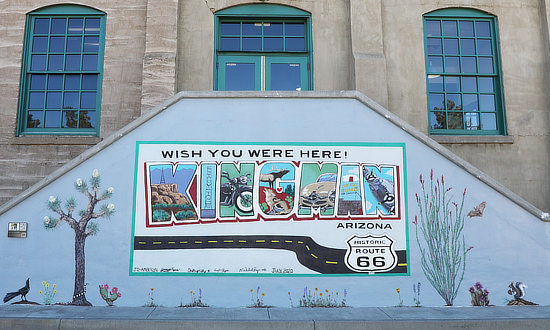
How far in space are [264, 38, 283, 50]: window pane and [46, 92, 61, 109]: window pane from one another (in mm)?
5116

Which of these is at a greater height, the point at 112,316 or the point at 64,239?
the point at 64,239

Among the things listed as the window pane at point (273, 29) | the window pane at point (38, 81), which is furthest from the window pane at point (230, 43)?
the window pane at point (38, 81)

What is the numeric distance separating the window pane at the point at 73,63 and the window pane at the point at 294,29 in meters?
5.09

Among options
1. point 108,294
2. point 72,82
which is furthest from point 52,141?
point 108,294

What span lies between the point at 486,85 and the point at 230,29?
647cm

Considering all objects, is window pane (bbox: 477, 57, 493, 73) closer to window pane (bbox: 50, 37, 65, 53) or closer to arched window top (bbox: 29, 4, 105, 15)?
arched window top (bbox: 29, 4, 105, 15)

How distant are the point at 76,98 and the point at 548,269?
10350 millimetres

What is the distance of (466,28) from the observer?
35.0ft

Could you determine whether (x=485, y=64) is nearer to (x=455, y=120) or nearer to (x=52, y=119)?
(x=455, y=120)

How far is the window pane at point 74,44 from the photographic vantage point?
405 inches

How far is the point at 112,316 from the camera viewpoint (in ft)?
20.5

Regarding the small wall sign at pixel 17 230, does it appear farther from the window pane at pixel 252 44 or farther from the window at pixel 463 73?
the window at pixel 463 73

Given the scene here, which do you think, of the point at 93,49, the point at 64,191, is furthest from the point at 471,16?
the point at 64,191

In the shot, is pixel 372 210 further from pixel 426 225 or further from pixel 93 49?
pixel 93 49
